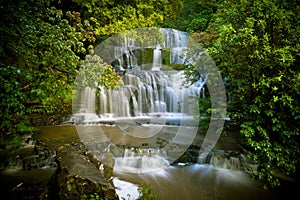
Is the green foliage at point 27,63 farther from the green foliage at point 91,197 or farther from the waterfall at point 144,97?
the waterfall at point 144,97

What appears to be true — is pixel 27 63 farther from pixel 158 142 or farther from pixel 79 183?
pixel 158 142

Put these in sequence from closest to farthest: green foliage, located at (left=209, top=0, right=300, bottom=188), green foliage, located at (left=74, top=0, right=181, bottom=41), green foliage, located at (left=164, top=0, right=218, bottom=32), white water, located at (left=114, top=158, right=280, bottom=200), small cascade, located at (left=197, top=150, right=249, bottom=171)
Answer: green foliage, located at (left=209, top=0, right=300, bottom=188) < white water, located at (left=114, top=158, right=280, bottom=200) < small cascade, located at (left=197, top=150, right=249, bottom=171) < green foliage, located at (left=74, top=0, right=181, bottom=41) < green foliage, located at (left=164, top=0, right=218, bottom=32)

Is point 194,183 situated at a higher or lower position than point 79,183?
lower

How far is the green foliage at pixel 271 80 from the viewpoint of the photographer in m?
3.46

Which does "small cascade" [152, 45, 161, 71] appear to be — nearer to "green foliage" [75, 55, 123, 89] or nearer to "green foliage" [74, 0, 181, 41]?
"green foliage" [74, 0, 181, 41]

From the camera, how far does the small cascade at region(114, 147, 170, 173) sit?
5.25 meters

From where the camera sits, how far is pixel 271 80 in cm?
346

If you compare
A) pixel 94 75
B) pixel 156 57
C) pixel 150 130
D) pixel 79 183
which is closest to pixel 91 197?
pixel 79 183

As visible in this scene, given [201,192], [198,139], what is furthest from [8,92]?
[198,139]

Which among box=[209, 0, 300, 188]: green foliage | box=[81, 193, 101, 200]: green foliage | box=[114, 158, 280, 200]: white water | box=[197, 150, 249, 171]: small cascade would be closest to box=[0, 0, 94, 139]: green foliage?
box=[81, 193, 101, 200]: green foliage

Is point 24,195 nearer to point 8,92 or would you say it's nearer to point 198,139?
point 8,92

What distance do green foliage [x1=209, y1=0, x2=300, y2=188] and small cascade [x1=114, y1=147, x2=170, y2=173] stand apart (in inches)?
102

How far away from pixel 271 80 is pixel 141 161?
382 centimetres

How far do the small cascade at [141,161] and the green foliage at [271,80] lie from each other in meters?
2.60
